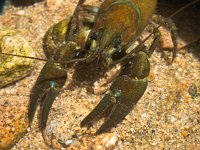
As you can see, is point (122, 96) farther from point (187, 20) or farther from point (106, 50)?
point (187, 20)

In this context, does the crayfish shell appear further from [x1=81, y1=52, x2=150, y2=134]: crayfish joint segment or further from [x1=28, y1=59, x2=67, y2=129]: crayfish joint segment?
[x1=81, y1=52, x2=150, y2=134]: crayfish joint segment

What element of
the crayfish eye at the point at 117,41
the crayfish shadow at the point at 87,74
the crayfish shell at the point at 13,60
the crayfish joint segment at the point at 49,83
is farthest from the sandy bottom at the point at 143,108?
the crayfish eye at the point at 117,41

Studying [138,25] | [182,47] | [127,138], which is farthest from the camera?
[182,47]

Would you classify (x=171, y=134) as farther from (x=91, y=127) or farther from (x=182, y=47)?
(x=182, y=47)

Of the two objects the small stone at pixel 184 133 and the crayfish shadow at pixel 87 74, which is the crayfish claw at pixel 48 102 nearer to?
the crayfish shadow at pixel 87 74

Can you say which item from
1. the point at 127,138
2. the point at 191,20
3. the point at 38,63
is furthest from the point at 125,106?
the point at 191,20

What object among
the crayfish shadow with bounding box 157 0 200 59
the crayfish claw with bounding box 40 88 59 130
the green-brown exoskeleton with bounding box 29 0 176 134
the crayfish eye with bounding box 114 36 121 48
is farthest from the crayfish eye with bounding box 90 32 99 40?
the crayfish shadow with bounding box 157 0 200 59

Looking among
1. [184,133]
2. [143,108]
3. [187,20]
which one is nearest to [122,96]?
[143,108]
